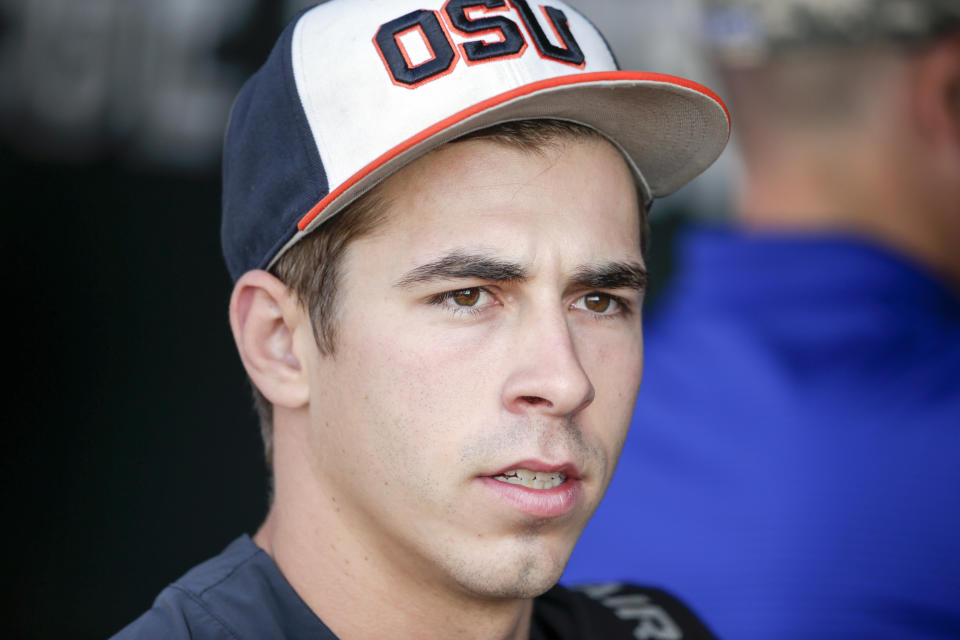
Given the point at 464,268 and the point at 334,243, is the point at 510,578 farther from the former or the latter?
the point at 334,243

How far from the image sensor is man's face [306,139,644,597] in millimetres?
1459

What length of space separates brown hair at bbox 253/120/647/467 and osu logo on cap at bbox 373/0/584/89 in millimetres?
95

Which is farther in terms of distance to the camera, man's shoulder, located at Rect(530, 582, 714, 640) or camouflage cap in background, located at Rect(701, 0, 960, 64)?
camouflage cap in background, located at Rect(701, 0, 960, 64)

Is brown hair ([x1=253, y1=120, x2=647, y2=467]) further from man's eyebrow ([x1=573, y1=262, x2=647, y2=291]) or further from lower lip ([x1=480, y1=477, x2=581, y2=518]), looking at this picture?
lower lip ([x1=480, y1=477, x2=581, y2=518])

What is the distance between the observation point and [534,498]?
1470mm

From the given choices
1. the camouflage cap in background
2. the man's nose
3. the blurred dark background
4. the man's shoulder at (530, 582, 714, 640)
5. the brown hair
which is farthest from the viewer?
the blurred dark background

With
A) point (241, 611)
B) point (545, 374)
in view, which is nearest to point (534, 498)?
point (545, 374)

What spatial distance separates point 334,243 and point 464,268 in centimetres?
20

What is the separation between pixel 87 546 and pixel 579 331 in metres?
2.33

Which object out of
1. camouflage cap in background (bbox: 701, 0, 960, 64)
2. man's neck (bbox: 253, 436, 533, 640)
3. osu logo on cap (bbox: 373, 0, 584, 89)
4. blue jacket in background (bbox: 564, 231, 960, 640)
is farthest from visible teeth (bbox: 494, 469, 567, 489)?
camouflage cap in background (bbox: 701, 0, 960, 64)

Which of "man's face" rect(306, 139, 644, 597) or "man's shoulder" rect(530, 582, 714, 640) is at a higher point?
"man's face" rect(306, 139, 644, 597)

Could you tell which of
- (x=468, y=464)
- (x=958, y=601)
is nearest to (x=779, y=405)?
(x=958, y=601)

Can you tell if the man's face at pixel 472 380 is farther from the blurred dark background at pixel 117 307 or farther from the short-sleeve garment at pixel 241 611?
the blurred dark background at pixel 117 307

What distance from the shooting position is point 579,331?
1.58 m
